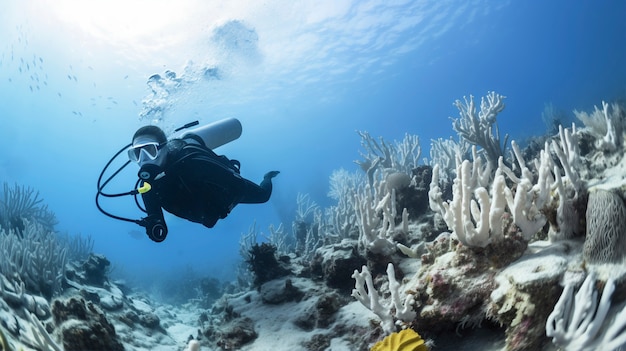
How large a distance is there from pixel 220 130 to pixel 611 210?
6.54m

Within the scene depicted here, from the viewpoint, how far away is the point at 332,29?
1009 inches

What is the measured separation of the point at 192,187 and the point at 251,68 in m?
25.3

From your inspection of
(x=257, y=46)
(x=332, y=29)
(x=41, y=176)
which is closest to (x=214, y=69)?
(x=257, y=46)

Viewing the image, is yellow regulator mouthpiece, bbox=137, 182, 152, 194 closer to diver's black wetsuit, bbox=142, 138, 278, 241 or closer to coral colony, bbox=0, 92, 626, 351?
diver's black wetsuit, bbox=142, 138, 278, 241

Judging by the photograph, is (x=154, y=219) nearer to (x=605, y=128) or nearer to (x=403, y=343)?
(x=403, y=343)

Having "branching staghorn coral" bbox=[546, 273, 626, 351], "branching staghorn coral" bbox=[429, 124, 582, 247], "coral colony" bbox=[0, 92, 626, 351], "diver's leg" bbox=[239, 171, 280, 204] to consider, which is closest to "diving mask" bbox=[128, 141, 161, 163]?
"diver's leg" bbox=[239, 171, 280, 204]

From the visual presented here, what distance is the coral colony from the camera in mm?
2230

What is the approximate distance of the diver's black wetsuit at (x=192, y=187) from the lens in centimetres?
498

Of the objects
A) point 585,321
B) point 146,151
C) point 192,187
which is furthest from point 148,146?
point 585,321

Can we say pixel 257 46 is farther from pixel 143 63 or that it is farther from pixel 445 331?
pixel 445 331

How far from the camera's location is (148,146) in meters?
5.12

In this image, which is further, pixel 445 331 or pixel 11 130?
pixel 11 130

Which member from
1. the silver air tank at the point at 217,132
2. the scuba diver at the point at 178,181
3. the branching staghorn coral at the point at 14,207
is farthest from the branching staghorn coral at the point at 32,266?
the branching staghorn coral at the point at 14,207

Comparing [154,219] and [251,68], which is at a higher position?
[251,68]
